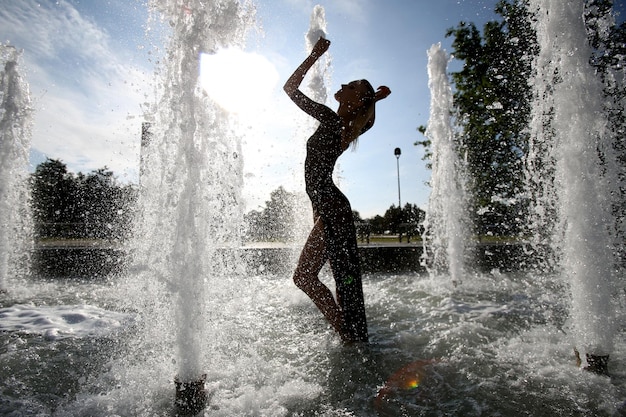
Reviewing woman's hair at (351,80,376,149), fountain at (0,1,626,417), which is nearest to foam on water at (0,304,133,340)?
fountain at (0,1,626,417)

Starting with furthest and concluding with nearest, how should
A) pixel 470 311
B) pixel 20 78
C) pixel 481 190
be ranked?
1. pixel 481 190
2. pixel 20 78
3. pixel 470 311

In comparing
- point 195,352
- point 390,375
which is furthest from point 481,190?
point 195,352

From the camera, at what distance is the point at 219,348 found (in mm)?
2826

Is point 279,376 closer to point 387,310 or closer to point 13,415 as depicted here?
point 13,415

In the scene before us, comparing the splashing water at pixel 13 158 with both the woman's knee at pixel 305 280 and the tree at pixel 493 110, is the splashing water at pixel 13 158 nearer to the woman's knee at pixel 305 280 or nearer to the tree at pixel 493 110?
the woman's knee at pixel 305 280

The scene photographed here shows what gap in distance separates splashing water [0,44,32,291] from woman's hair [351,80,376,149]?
6017mm

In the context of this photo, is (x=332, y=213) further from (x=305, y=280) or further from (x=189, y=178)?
(x=189, y=178)

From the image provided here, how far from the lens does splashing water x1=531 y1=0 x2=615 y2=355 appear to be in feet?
7.09

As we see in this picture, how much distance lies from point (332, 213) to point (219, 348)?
141cm

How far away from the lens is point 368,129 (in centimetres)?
337

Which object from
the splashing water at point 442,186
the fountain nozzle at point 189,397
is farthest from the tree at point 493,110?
the fountain nozzle at point 189,397

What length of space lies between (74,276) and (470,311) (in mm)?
7085

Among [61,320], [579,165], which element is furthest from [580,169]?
[61,320]

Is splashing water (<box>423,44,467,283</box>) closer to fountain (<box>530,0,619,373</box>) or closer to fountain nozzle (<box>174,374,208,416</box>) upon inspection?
fountain (<box>530,0,619,373</box>)
